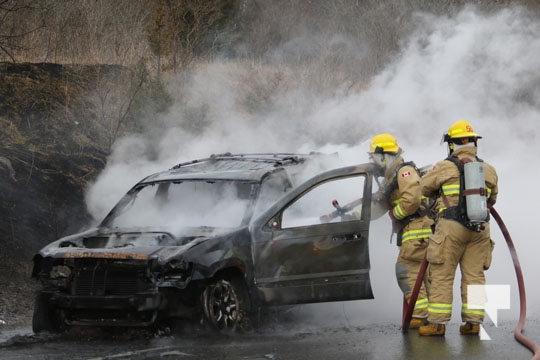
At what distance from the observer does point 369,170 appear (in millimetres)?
9586

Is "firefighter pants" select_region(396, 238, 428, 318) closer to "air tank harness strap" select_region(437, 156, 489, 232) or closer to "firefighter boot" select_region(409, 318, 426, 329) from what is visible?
"firefighter boot" select_region(409, 318, 426, 329)

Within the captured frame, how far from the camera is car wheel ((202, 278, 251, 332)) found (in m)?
8.51

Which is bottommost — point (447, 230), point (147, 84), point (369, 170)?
point (447, 230)

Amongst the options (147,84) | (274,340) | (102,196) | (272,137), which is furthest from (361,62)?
(274,340)

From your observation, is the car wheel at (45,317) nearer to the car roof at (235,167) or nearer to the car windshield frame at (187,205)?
the car windshield frame at (187,205)

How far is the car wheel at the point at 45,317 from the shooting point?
341 inches

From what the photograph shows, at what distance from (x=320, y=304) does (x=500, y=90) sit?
1190cm

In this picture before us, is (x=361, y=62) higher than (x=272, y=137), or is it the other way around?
(x=361, y=62)

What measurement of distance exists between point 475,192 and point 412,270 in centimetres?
126

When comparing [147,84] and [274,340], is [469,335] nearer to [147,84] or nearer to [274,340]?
[274,340]

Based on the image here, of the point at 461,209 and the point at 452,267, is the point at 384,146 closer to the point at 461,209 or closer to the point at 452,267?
the point at 461,209

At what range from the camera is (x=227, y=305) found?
8719 millimetres

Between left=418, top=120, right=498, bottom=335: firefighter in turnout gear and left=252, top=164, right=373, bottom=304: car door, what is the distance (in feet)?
2.77

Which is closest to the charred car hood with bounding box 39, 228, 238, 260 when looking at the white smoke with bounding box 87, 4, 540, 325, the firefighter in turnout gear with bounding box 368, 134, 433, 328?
the firefighter in turnout gear with bounding box 368, 134, 433, 328
